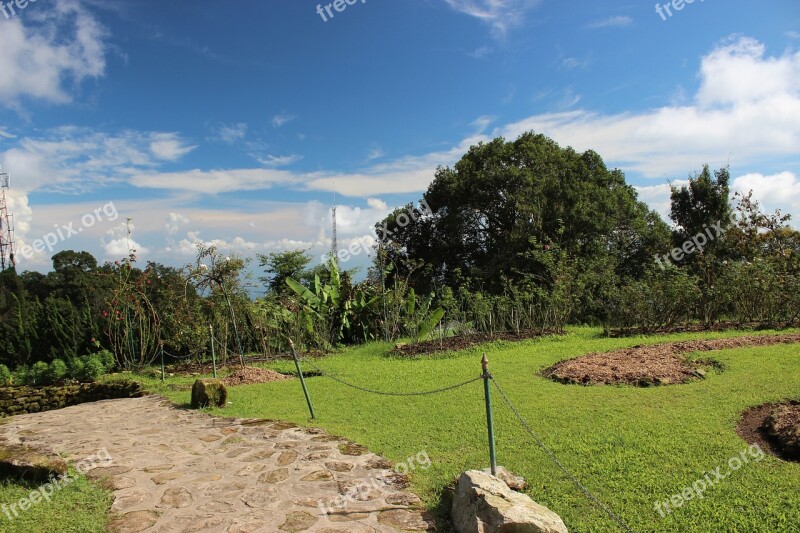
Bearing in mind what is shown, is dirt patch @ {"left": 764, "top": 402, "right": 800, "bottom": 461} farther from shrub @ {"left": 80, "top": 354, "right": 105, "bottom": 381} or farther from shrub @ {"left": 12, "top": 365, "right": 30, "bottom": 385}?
shrub @ {"left": 12, "top": 365, "right": 30, "bottom": 385}

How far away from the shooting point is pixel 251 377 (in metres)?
9.48

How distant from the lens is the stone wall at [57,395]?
8539 millimetres

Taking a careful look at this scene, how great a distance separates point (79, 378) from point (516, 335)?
30.3ft

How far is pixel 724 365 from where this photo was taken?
7184 mm

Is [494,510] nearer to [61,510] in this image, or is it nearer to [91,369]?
[61,510]

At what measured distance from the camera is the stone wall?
854 cm

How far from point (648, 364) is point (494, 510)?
5212 millimetres

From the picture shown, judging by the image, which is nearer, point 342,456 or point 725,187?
point 342,456

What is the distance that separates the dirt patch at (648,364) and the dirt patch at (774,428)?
4.71 feet

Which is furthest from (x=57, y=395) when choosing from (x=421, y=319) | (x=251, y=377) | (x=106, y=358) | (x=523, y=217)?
(x=523, y=217)

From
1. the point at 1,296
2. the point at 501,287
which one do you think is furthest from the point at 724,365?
the point at 1,296

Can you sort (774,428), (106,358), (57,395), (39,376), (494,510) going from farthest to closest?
(106,358) < (39,376) < (57,395) < (774,428) < (494,510)

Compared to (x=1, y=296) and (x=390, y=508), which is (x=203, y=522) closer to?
(x=390, y=508)

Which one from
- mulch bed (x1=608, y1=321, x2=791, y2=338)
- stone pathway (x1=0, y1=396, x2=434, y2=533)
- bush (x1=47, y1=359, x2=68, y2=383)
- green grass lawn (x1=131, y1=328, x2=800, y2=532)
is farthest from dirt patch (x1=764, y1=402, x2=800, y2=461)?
bush (x1=47, y1=359, x2=68, y2=383)
